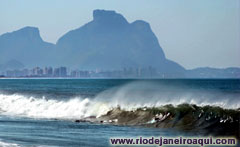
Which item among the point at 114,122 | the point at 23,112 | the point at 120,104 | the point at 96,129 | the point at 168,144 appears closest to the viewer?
the point at 168,144

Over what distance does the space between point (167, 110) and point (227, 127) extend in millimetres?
5901

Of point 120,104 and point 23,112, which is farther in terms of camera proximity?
point 23,112

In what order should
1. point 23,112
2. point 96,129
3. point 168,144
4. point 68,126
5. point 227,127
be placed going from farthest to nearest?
point 23,112 → point 68,126 → point 96,129 → point 227,127 → point 168,144

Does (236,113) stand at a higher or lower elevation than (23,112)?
higher

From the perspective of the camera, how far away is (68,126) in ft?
101

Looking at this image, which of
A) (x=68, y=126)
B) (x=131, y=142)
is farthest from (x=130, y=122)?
(x=131, y=142)

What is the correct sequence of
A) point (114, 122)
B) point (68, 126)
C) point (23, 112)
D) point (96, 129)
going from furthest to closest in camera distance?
point (23, 112)
point (114, 122)
point (68, 126)
point (96, 129)

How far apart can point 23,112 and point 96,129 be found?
16.1 meters

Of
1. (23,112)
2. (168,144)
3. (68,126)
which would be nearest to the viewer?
(168,144)

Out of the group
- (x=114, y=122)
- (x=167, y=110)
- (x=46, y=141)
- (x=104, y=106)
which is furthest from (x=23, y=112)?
(x=46, y=141)

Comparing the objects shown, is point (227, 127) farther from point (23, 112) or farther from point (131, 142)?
point (23, 112)

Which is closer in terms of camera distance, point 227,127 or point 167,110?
point 227,127

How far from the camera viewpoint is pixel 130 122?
32.6 meters

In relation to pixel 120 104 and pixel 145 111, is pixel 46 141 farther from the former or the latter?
pixel 120 104
